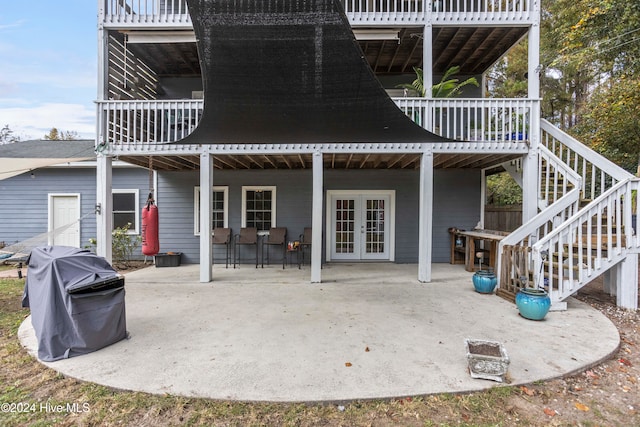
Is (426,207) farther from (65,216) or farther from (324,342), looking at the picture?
(65,216)

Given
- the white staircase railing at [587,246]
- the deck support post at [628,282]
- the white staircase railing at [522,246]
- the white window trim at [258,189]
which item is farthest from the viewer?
the white window trim at [258,189]

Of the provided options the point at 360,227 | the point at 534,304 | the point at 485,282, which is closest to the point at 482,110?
the point at 485,282

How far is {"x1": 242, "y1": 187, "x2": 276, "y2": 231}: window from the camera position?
7391 mm

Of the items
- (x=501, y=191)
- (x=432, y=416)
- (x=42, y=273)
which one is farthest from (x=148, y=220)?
(x=501, y=191)

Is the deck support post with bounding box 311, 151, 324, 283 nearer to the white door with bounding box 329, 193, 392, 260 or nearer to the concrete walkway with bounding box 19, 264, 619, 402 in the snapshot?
the concrete walkway with bounding box 19, 264, 619, 402

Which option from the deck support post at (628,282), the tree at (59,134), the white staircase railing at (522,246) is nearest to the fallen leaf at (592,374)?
the white staircase railing at (522,246)

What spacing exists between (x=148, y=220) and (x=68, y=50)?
12580 mm

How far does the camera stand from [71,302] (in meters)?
2.54

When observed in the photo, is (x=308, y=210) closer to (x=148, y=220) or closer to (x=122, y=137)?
(x=148, y=220)

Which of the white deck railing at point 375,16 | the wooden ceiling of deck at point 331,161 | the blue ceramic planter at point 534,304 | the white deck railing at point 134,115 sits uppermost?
the white deck railing at point 375,16

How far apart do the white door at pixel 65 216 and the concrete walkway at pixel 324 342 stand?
4.05 metres

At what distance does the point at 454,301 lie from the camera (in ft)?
14.2

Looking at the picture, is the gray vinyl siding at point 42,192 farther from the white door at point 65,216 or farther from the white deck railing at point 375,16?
the white deck railing at point 375,16

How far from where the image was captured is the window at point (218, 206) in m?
7.37
